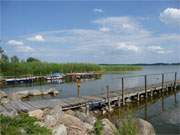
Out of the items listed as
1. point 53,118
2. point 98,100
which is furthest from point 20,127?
point 98,100

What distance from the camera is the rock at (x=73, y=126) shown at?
33.4 ft

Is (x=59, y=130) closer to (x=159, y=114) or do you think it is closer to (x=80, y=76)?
(x=159, y=114)

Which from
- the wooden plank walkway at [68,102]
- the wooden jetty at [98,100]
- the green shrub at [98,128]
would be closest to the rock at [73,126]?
the green shrub at [98,128]

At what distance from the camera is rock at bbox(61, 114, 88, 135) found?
10172 millimetres

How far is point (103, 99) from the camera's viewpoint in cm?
1972

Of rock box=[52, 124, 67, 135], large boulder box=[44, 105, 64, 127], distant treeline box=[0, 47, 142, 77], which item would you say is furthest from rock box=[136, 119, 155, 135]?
distant treeline box=[0, 47, 142, 77]

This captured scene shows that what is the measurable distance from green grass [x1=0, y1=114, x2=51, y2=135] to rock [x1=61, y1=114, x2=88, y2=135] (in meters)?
1.44

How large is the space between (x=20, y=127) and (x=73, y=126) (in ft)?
8.45

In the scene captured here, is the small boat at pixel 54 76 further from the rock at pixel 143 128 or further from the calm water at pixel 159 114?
the rock at pixel 143 128

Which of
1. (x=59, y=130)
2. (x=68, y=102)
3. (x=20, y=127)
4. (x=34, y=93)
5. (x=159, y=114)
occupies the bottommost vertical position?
(x=159, y=114)

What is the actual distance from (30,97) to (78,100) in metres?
12.2

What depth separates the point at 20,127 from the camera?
8.51m

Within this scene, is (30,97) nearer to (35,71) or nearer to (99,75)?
(35,71)

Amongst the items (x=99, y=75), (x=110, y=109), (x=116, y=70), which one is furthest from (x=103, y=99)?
(x=116, y=70)
